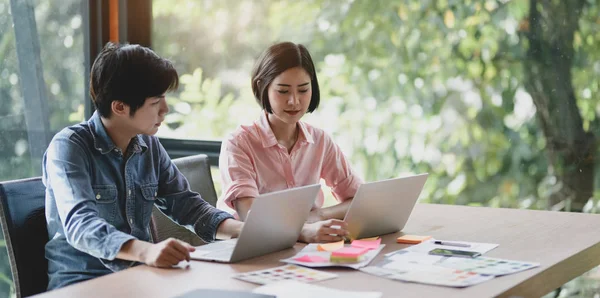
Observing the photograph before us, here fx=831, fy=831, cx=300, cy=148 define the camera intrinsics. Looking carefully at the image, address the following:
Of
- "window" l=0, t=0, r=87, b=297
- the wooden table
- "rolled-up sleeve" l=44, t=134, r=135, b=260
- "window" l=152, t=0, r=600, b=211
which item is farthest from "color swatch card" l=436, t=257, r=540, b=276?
"window" l=0, t=0, r=87, b=297

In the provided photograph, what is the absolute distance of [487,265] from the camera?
184cm

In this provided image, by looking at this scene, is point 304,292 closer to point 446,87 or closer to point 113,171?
point 113,171

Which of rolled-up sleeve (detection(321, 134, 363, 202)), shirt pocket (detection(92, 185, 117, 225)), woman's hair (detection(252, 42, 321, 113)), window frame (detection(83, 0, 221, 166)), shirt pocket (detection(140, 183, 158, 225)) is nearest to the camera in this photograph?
shirt pocket (detection(92, 185, 117, 225))

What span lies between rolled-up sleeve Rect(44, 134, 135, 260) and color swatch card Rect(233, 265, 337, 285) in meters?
0.30

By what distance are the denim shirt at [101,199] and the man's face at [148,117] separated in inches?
3.2

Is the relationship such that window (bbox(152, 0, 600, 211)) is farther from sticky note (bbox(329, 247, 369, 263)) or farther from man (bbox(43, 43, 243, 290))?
sticky note (bbox(329, 247, 369, 263))

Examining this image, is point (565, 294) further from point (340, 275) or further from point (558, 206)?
point (340, 275)

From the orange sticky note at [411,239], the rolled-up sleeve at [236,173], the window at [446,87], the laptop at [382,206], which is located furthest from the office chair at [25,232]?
the window at [446,87]

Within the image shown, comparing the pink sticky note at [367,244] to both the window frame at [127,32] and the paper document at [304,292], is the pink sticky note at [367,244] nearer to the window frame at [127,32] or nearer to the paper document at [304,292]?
the paper document at [304,292]

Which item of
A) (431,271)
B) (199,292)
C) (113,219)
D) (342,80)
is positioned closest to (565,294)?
(342,80)

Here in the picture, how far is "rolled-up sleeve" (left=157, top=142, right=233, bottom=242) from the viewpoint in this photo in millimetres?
2248

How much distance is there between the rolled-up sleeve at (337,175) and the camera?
2742mm

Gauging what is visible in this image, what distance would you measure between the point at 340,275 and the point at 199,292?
1.09 feet

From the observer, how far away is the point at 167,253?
1.78 metres
